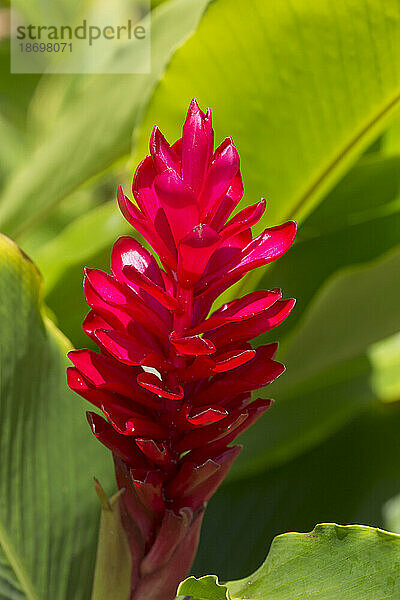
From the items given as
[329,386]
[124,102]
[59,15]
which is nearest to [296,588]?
[329,386]

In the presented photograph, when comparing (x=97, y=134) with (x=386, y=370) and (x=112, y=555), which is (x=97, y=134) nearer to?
(x=386, y=370)

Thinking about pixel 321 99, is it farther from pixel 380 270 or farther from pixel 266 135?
pixel 380 270

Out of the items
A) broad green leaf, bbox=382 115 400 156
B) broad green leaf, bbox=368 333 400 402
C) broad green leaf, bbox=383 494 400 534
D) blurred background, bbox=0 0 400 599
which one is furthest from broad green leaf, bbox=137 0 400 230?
broad green leaf, bbox=383 494 400 534

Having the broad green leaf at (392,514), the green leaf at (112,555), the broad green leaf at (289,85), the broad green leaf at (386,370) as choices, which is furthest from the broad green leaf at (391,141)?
the green leaf at (112,555)

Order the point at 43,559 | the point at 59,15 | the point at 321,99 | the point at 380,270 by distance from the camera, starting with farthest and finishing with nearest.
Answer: the point at 59,15, the point at 380,270, the point at 321,99, the point at 43,559

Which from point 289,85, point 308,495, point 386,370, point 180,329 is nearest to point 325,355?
point 386,370

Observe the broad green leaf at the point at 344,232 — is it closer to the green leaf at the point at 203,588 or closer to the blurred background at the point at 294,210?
the blurred background at the point at 294,210

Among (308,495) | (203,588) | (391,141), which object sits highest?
(391,141)
